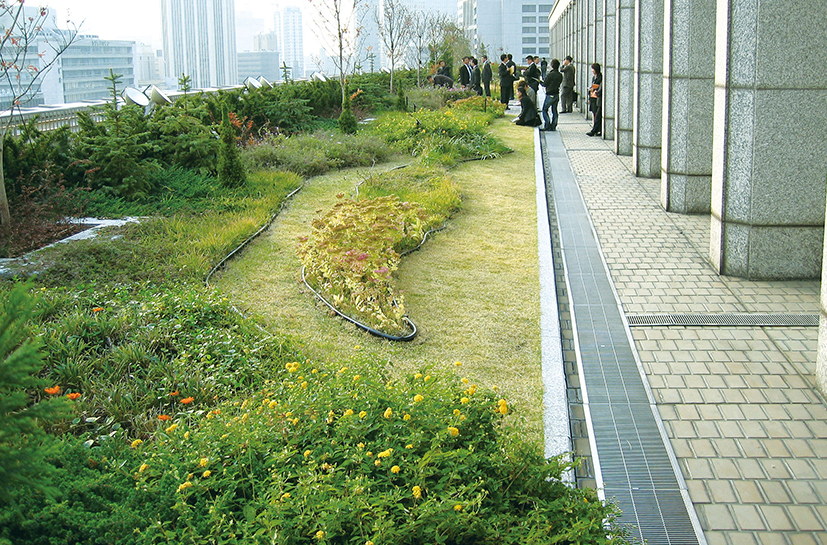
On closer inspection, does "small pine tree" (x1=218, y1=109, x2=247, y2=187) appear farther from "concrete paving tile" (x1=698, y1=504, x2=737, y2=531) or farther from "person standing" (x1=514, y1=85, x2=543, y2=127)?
"person standing" (x1=514, y1=85, x2=543, y2=127)

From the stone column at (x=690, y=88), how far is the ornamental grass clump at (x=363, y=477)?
7.53m

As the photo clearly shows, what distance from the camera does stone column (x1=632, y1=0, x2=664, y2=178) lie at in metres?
13.2

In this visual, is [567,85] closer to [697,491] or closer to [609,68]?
[609,68]

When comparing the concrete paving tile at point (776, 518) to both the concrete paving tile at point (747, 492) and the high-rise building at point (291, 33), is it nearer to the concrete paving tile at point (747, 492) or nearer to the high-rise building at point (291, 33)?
the concrete paving tile at point (747, 492)

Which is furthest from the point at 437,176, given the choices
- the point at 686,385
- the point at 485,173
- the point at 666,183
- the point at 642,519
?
the point at 642,519

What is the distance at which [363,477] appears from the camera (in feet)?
10.1

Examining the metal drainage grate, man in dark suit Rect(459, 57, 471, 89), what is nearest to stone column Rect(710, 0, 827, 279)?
the metal drainage grate

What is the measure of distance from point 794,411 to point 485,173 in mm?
9999

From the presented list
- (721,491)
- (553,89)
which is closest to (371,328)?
(721,491)

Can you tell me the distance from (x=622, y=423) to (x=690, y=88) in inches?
267

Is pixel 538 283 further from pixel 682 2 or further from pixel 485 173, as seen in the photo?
pixel 485 173

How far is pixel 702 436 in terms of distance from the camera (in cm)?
464

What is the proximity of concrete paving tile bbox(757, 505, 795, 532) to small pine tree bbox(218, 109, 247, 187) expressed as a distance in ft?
31.3

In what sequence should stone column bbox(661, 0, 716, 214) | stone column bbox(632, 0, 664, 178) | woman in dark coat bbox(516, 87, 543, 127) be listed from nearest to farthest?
1. stone column bbox(661, 0, 716, 214)
2. stone column bbox(632, 0, 664, 178)
3. woman in dark coat bbox(516, 87, 543, 127)
